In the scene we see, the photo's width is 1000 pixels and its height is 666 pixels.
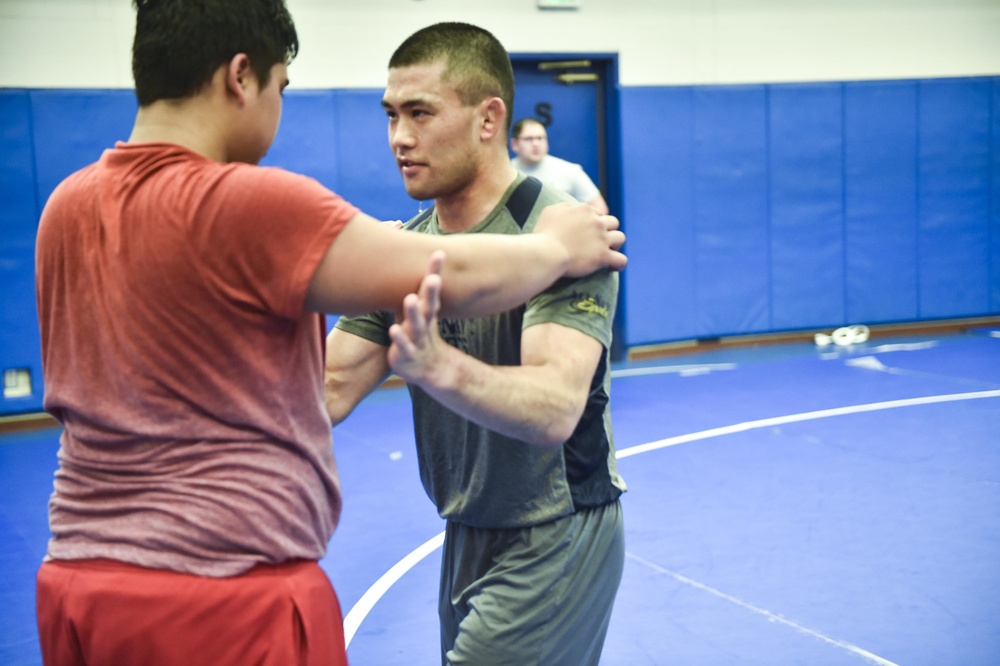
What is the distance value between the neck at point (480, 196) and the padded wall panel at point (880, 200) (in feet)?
34.4

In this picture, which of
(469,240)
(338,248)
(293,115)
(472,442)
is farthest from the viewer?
(293,115)

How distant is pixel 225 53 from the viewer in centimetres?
175

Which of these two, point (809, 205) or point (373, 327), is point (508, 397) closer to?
point (373, 327)

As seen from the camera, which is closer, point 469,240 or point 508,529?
point 469,240

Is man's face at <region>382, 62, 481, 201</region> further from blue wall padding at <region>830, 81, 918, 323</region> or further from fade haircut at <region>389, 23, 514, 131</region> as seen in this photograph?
blue wall padding at <region>830, 81, 918, 323</region>

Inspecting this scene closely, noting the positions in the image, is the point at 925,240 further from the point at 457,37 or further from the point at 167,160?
the point at 167,160

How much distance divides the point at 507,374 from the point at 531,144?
7100mm

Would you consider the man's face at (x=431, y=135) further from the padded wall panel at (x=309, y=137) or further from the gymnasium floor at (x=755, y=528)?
the padded wall panel at (x=309, y=137)

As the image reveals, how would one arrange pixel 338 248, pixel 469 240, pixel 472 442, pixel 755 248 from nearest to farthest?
pixel 338 248 < pixel 469 240 < pixel 472 442 < pixel 755 248

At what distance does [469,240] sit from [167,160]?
20.4 inches

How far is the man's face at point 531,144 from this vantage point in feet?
29.3

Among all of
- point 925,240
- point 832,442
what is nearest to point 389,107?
point 832,442

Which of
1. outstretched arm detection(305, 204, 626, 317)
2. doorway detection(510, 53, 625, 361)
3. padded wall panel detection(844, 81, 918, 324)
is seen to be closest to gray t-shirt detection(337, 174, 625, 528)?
outstretched arm detection(305, 204, 626, 317)

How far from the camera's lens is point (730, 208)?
11.9 metres
